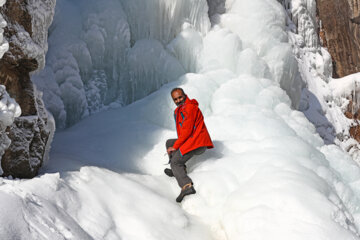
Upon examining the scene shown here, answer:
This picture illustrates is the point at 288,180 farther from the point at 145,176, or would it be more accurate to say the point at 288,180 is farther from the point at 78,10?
the point at 78,10

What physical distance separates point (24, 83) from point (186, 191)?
154 centimetres

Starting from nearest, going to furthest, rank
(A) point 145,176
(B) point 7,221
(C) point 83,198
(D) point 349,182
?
(B) point 7,221, (C) point 83,198, (A) point 145,176, (D) point 349,182

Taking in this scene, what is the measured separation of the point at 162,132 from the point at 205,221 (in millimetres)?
1401

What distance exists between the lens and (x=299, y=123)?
4.47m

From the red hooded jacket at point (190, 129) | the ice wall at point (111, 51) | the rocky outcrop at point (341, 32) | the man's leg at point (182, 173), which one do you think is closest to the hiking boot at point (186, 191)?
the man's leg at point (182, 173)

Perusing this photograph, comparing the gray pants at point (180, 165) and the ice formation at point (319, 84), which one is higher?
the gray pants at point (180, 165)

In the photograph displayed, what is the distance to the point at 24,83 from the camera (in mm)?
2582

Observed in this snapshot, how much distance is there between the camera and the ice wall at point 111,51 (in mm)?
4488

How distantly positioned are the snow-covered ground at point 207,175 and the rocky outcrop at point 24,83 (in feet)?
0.73

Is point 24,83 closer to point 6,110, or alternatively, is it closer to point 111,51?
point 6,110

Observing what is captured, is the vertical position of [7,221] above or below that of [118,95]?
above

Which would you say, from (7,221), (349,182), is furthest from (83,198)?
(349,182)

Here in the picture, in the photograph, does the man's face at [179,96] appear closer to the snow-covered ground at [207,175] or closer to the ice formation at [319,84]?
the snow-covered ground at [207,175]

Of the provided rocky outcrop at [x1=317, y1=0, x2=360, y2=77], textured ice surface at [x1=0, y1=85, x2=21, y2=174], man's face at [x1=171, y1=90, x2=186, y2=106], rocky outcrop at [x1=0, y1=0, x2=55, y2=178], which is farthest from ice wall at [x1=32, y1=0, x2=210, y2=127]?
rocky outcrop at [x1=317, y1=0, x2=360, y2=77]
